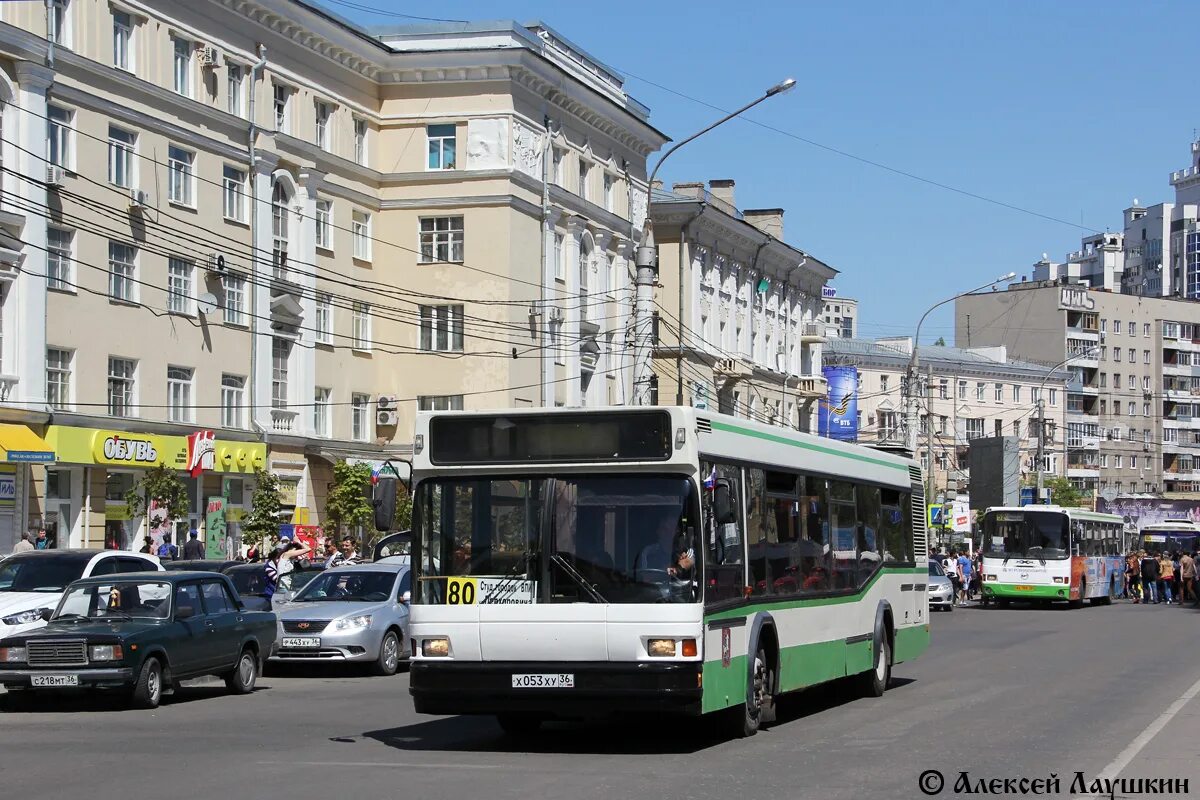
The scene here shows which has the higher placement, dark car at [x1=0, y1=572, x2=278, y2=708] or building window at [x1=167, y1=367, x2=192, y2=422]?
building window at [x1=167, y1=367, x2=192, y2=422]

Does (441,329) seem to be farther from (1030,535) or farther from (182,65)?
(1030,535)

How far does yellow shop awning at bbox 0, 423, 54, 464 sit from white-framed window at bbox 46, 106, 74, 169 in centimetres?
608

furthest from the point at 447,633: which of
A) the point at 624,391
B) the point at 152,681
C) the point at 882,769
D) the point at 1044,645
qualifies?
the point at 624,391

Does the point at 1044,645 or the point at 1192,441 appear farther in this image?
the point at 1192,441

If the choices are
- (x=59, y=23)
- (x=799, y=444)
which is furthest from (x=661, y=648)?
(x=59, y=23)

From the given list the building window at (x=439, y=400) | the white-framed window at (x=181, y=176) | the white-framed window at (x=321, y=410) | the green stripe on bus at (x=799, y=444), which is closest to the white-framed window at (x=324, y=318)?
the white-framed window at (x=321, y=410)

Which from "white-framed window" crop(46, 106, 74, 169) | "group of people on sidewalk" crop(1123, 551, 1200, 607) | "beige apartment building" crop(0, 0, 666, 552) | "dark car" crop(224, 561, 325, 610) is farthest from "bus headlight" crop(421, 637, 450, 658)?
"group of people on sidewalk" crop(1123, 551, 1200, 607)

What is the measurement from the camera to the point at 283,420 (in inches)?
1957

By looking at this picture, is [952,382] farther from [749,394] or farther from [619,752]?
[619,752]

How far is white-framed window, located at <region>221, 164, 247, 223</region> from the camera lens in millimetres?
46625

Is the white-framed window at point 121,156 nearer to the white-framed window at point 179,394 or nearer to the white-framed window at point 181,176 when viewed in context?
the white-framed window at point 181,176

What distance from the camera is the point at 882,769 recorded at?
12.2 meters

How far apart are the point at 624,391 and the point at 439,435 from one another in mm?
51502

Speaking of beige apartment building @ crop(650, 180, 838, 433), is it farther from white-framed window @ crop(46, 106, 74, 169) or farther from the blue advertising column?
white-framed window @ crop(46, 106, 74, 169)
